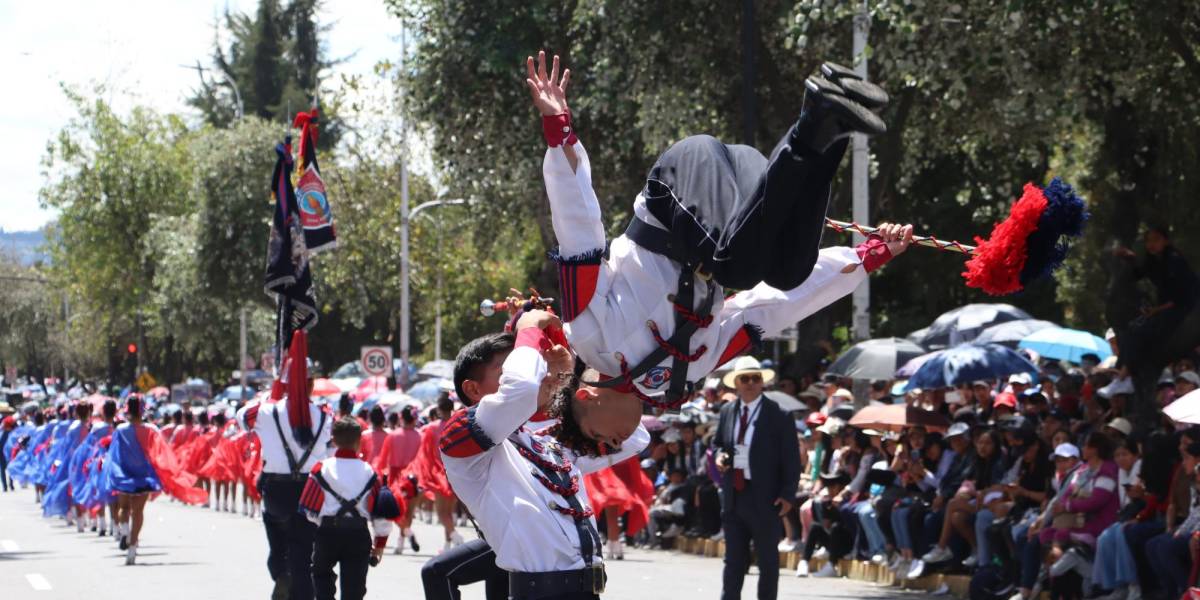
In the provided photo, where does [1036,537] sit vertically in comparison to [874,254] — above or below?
below

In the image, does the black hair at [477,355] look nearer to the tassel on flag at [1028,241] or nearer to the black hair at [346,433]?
the tassel on flag at [1028,241]

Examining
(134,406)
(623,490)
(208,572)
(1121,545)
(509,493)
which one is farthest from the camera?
(134,406)

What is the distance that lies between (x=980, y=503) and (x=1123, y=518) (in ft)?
6.33

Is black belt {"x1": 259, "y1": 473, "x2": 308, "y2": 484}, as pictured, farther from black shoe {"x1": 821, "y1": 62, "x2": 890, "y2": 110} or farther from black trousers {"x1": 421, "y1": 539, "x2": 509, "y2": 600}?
black shoe {"x1": 821, "y1": 62, "x2": 890, "y2": 110}

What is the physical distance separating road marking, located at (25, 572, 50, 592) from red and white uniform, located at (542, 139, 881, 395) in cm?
1120

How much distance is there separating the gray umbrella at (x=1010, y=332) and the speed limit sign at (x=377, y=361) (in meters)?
15.5

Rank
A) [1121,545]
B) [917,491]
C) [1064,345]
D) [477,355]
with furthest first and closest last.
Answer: [1064,345]
[917,491]
[1121,545]
[477,355]

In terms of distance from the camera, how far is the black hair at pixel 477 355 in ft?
24.2

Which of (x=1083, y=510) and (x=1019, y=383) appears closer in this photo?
(x=1083, y=510)

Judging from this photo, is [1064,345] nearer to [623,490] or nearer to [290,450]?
[623,490]

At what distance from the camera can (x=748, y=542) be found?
11.8m

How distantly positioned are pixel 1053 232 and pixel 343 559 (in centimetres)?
610

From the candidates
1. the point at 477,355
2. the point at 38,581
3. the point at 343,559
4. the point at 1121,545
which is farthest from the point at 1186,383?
the point at 38,581

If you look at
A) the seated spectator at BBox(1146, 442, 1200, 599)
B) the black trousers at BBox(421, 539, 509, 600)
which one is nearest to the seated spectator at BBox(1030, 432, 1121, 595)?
the seated spectator at BBox(1146, 442, 1200, 599)
